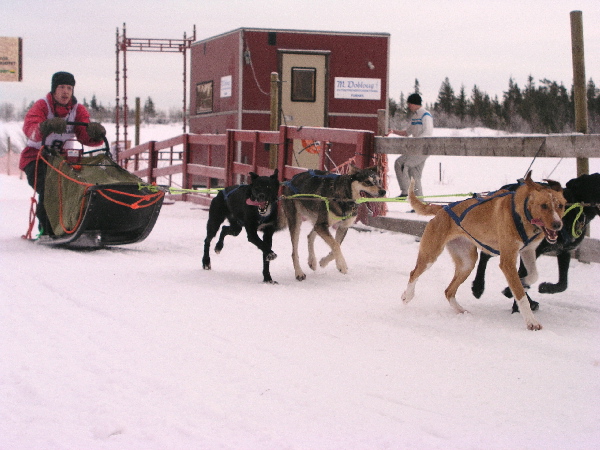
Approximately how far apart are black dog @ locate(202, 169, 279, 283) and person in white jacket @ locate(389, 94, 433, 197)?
387 centimetres

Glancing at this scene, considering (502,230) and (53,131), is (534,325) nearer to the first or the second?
(502,230)

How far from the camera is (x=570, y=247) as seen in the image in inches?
183

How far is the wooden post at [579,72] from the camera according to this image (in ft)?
21.5

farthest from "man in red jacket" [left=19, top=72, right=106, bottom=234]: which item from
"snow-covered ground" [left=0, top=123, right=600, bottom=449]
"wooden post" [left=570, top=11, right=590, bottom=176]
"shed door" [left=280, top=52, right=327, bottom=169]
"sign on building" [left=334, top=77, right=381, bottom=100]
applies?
"sign on building" [left=334, top=77, right=381, bottom=100]

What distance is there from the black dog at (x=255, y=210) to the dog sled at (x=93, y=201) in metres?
1.16

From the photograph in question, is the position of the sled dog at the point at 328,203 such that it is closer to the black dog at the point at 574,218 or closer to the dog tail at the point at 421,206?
the dog tail at the point at 421,206

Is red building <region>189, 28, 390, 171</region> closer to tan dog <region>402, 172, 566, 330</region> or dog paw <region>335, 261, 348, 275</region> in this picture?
dog paw <region>335, 261, 348, 275</region>

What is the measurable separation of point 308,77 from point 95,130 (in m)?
7.95

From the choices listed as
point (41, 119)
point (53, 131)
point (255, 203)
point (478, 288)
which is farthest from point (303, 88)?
point (478, 288)

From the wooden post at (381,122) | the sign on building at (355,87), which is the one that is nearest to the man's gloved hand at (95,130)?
the wooden post at (381,122)

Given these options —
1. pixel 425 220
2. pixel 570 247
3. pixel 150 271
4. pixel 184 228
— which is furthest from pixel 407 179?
pixel 570 247

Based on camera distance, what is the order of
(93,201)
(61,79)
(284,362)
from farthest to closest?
(61,79) < (93,201) < (284,362)

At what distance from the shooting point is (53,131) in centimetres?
755

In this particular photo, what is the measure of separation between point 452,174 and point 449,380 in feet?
60.5
